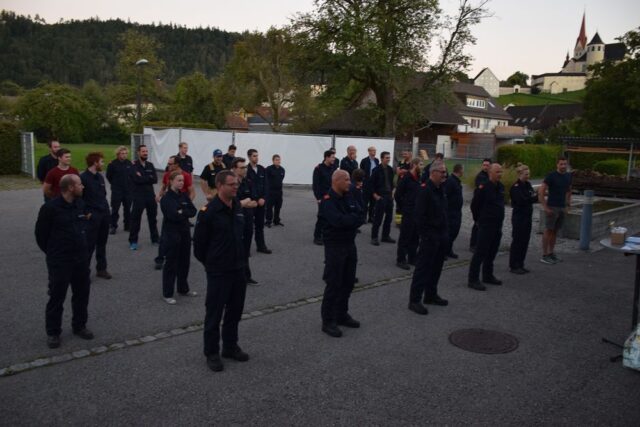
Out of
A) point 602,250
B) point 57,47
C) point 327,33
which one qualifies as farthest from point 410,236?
point 57,47

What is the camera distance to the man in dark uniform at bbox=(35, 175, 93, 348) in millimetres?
5414

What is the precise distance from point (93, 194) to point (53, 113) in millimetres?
50457

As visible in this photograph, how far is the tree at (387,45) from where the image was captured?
29.6 meters

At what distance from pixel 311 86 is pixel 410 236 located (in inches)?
1196

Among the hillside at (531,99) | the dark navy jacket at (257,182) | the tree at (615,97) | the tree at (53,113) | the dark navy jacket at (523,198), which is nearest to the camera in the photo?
the dark navy jacket at (523,198)

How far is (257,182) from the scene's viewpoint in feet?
32.7

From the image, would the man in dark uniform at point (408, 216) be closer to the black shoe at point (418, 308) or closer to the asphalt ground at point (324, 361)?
the asphalt ground at point (324, 361)

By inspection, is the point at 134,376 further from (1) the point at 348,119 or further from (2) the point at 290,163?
(1) the point at 348,119

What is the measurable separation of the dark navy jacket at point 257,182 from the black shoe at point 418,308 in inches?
145

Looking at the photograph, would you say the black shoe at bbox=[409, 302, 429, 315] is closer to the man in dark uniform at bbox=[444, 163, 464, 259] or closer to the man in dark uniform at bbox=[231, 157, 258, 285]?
the man in dark uniform at bbox=[231, 157, 258, 285]

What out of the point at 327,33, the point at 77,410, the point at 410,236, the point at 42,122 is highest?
the point at 327,33

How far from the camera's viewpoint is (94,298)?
23.2 feet

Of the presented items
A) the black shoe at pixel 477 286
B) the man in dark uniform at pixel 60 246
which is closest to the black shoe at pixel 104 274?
the man in dark uniform at pixel 60 246

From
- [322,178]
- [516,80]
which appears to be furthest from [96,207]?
[516,80]
